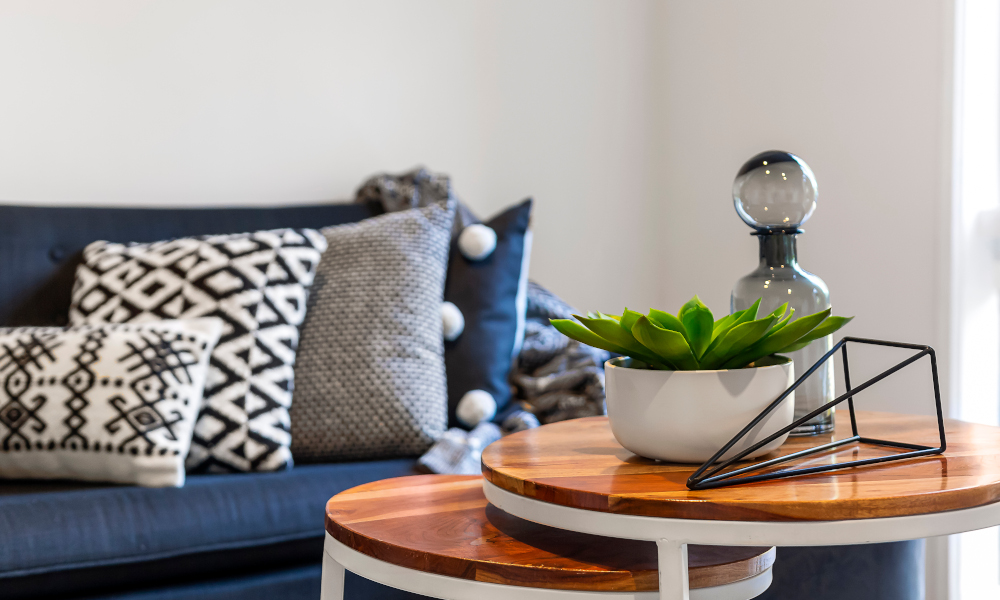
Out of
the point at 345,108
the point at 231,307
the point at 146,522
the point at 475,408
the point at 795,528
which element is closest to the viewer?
the point at 795,528

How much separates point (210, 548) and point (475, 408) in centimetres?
59

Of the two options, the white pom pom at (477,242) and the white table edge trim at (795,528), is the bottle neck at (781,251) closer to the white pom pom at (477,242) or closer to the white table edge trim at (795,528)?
the white table edge trim at (795,528)

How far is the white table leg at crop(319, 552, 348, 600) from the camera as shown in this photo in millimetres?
823

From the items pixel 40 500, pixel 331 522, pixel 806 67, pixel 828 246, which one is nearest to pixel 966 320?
pixel 828 246

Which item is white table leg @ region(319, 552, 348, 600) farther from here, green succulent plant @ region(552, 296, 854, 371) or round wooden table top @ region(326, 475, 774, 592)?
green succulent plant @ region(552, 296, 854, 371)

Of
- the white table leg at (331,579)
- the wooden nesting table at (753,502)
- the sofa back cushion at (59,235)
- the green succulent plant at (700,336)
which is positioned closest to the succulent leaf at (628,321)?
the green succulent plant at (700,336)

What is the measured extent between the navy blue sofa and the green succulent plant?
1.91 feet

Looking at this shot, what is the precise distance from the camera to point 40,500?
3.89 feet

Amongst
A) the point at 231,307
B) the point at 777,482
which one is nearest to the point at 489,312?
the point at 231,307

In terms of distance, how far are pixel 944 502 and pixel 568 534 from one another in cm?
33

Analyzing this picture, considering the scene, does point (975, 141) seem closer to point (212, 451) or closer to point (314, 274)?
point (314, 274)

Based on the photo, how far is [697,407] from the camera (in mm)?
703

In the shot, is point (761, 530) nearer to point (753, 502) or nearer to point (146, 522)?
point (753, 502)

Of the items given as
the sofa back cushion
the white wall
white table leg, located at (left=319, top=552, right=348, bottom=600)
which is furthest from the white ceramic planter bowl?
the white wall
